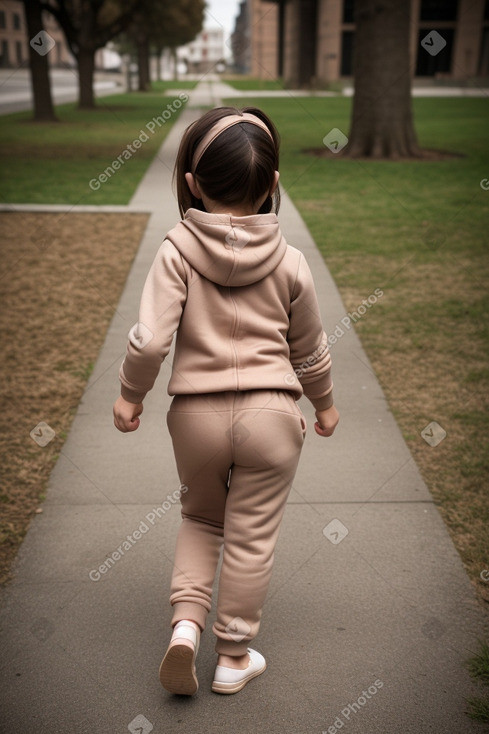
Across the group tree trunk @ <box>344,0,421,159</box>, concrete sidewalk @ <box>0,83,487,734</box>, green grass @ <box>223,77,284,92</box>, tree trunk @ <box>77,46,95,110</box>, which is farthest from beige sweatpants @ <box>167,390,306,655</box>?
green grass @ <box>223,77,284,92</box>

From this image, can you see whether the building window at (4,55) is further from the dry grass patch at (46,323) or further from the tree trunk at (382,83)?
the dry grass patch at (46,323)

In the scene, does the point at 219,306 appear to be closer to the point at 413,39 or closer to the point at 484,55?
the point at 413,39

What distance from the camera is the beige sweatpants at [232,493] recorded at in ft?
6.43

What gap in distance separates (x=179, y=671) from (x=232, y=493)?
0.52 m

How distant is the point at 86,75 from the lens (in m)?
27.7

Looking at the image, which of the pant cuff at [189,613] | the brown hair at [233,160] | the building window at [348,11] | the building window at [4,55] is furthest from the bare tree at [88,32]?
the building window at [4,55]

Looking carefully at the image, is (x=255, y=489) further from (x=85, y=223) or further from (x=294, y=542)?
(x=85, y=223)

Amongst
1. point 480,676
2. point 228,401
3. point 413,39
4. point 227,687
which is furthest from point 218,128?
point 413,39

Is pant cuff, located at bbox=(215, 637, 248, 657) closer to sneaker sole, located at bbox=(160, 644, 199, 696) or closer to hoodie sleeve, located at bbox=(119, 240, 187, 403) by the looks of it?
sneaker sole, located at bbox=(160, 644, 199, 696)

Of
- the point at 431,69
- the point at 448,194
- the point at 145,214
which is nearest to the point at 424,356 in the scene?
the point at 145,214

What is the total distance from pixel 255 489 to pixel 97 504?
1331 mm

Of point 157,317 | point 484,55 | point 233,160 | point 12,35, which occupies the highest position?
point 12,35

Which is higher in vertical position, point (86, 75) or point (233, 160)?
point (233, 160)

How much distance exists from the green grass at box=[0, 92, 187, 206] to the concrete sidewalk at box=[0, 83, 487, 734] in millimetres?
7279
